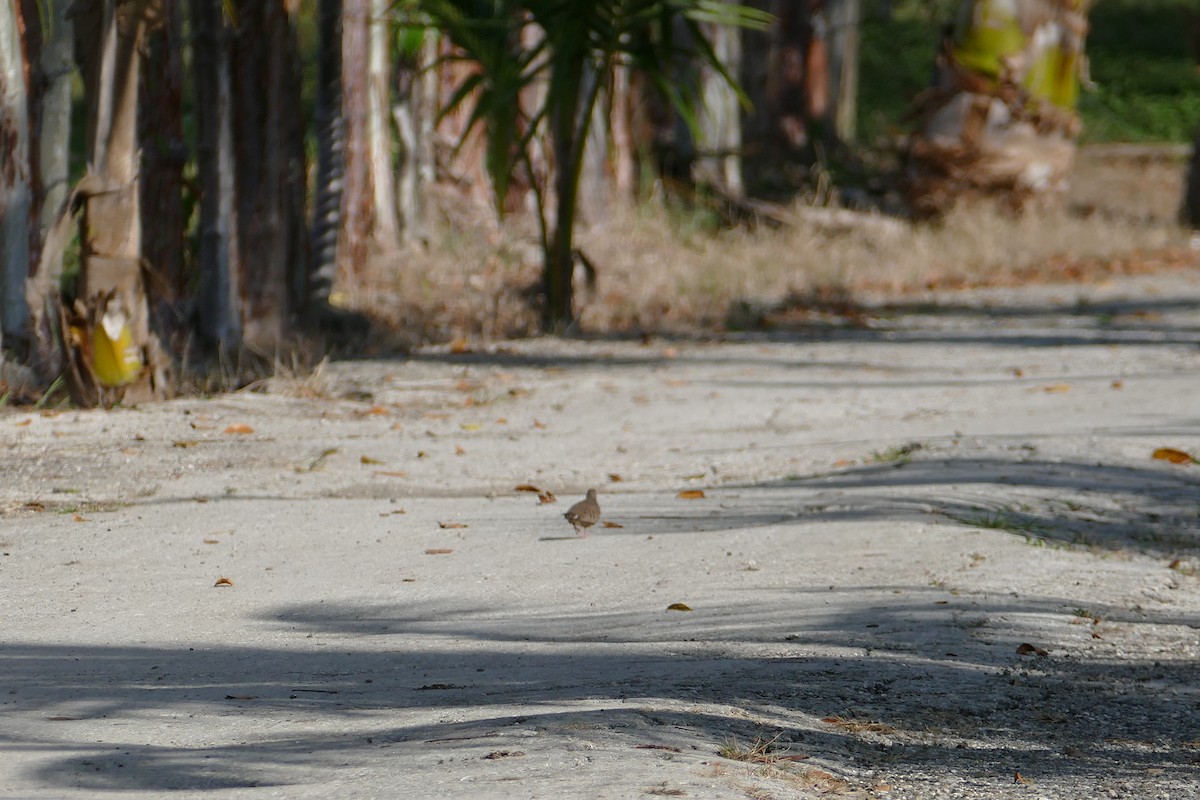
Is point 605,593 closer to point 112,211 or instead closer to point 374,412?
point 374,412

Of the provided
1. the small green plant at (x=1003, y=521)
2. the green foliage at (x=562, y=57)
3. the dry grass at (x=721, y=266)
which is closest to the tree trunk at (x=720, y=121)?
the dry grass at (x=721, y=266)

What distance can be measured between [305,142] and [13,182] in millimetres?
2664

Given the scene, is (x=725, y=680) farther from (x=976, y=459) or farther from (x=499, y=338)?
(x=499, y=338)

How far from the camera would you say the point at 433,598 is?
3979mm

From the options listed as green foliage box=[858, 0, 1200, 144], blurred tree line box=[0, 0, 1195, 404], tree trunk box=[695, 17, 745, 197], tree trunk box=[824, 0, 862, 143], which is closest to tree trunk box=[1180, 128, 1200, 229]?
blurred tree line box=[0, 0, 1195, 404]

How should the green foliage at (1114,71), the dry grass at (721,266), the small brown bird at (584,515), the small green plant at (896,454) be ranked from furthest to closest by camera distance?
1. the green foliage at (1114,71)
2. the dry grass at (721,266)
3. the small green plant at (896,454)
4. the small brown bird at (584,515)

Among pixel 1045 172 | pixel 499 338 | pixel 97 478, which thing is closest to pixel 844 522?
pixel 97 478

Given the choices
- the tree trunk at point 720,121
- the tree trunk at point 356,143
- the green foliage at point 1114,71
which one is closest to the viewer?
the tree trunk at point 356,143

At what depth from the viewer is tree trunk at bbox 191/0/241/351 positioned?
7359 mm

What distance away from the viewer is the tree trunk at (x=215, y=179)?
7359mm

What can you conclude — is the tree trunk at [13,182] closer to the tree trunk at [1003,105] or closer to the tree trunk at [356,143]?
the tree trunk at [356,143]

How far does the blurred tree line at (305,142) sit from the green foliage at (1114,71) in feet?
24.7

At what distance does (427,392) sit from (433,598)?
3.35 meters

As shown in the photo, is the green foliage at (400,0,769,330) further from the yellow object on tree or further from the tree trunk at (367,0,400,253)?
the tree trunk at (367,0,400,253)
